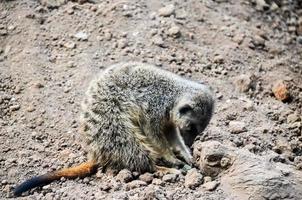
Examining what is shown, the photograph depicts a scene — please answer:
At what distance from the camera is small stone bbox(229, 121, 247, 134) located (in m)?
3.95

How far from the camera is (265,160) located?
3365 mm

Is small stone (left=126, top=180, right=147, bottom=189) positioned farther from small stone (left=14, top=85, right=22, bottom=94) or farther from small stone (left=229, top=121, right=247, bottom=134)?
small stone (left=14, top=85, right=22, bottom=94)

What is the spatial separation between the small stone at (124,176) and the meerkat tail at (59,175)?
16 cm

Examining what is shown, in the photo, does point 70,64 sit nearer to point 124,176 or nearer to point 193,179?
point 124,176

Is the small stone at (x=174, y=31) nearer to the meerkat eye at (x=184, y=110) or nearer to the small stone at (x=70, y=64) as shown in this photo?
the small stone at (x=70, y=64)

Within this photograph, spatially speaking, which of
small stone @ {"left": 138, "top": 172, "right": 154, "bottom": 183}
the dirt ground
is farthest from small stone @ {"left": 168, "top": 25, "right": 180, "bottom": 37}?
small stone @ {"left": 138, "top": 172, "right": 154, "bottom": 183}

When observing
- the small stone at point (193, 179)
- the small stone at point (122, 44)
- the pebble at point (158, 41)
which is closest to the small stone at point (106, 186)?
the small stone at point (193, 179)

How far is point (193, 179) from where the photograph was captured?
11.2 ft

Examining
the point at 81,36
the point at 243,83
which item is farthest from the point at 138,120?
the point at 81,36

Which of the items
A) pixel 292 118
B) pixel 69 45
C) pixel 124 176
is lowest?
pixel 292 118

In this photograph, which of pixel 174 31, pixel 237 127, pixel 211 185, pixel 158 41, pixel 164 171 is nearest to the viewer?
pixel 211 185

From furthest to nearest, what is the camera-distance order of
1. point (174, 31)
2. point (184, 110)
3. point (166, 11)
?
point (166, 11) → point (174, 31) → point (184, 110)

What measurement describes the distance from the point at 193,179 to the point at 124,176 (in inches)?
14.3

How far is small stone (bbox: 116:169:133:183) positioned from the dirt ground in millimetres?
17
